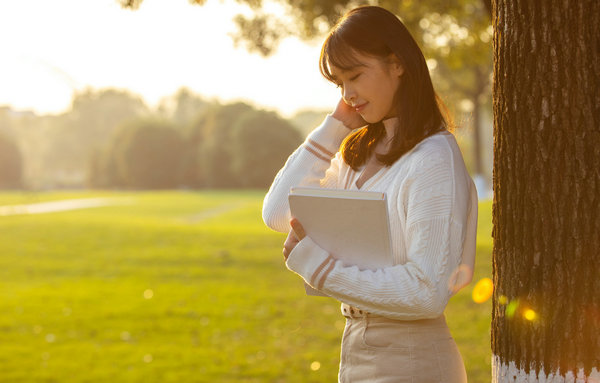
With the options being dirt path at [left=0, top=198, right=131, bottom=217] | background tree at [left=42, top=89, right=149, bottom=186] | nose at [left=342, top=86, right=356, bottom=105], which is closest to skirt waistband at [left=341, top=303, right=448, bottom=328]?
nose at [left=342, top=86, right=356, bottom=105]

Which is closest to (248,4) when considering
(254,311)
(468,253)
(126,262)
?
(468,253)

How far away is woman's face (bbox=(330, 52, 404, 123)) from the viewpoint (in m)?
2.14

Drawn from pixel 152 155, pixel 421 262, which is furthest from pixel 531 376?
pixel 152 155

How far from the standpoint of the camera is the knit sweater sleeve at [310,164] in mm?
2582

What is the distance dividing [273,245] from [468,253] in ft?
54.5

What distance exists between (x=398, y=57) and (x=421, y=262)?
2.18 ft

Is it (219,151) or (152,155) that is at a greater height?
(219,151)

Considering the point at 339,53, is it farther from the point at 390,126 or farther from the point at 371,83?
Answer: the point at 390,126

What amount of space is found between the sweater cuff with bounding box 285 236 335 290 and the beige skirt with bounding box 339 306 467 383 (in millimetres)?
253

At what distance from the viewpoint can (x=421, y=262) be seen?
1945 mm

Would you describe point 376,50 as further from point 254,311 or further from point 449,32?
point 449,32

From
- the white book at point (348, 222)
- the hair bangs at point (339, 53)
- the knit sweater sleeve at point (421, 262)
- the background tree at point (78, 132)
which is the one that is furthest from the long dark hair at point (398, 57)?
the background tree at point (78, 132)

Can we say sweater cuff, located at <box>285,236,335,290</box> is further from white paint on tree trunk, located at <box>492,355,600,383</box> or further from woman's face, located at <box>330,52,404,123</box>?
white paint on tree trunk, located at <box>492,355,600,383</box>

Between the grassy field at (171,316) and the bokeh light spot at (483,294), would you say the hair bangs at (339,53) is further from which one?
the bokeh light spot at (483,294)
